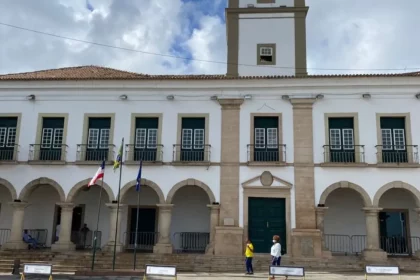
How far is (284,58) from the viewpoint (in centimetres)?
2125

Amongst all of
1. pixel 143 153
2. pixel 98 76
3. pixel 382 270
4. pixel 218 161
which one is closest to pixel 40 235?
pixel 143 153

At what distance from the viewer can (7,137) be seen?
19.3m

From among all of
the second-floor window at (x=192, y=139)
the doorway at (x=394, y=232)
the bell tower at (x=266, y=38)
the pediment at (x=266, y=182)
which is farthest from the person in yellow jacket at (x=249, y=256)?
the bell tower at (x=266, y=38)

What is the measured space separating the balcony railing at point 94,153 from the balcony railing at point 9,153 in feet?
9.32

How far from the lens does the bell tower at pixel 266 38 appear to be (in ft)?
69.3

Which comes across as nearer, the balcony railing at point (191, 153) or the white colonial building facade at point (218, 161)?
the white colonial building facade at point (218, 161)

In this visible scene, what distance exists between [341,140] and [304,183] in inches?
96.8

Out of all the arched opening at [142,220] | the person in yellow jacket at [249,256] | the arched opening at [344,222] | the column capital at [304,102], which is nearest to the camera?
the person in yellow jacket at [249,256]

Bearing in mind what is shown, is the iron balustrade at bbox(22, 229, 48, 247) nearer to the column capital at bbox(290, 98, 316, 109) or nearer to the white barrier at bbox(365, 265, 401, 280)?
the column capital at bbox(290, 98, 316, 109)

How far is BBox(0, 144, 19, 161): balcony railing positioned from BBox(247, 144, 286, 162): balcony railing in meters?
10.2

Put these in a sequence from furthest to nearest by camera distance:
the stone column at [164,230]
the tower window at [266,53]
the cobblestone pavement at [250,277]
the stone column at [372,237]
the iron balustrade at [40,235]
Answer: the tower window at [266,53] → the iron balustrade at [40,235] → the stone column at [164,230] → the stone column at [372,237] → the cobblestone pavement at [250,277]

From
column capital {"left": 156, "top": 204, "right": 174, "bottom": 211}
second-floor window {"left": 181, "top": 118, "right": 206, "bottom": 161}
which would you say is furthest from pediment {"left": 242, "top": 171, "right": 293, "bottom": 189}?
column capital {"left": 156, "top": 204, "right": 174, "bottom": 211}

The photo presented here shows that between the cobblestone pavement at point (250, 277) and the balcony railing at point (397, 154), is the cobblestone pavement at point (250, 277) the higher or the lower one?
the lower one

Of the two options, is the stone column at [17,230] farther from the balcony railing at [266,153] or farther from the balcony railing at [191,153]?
the balcony railing at [266,153]
